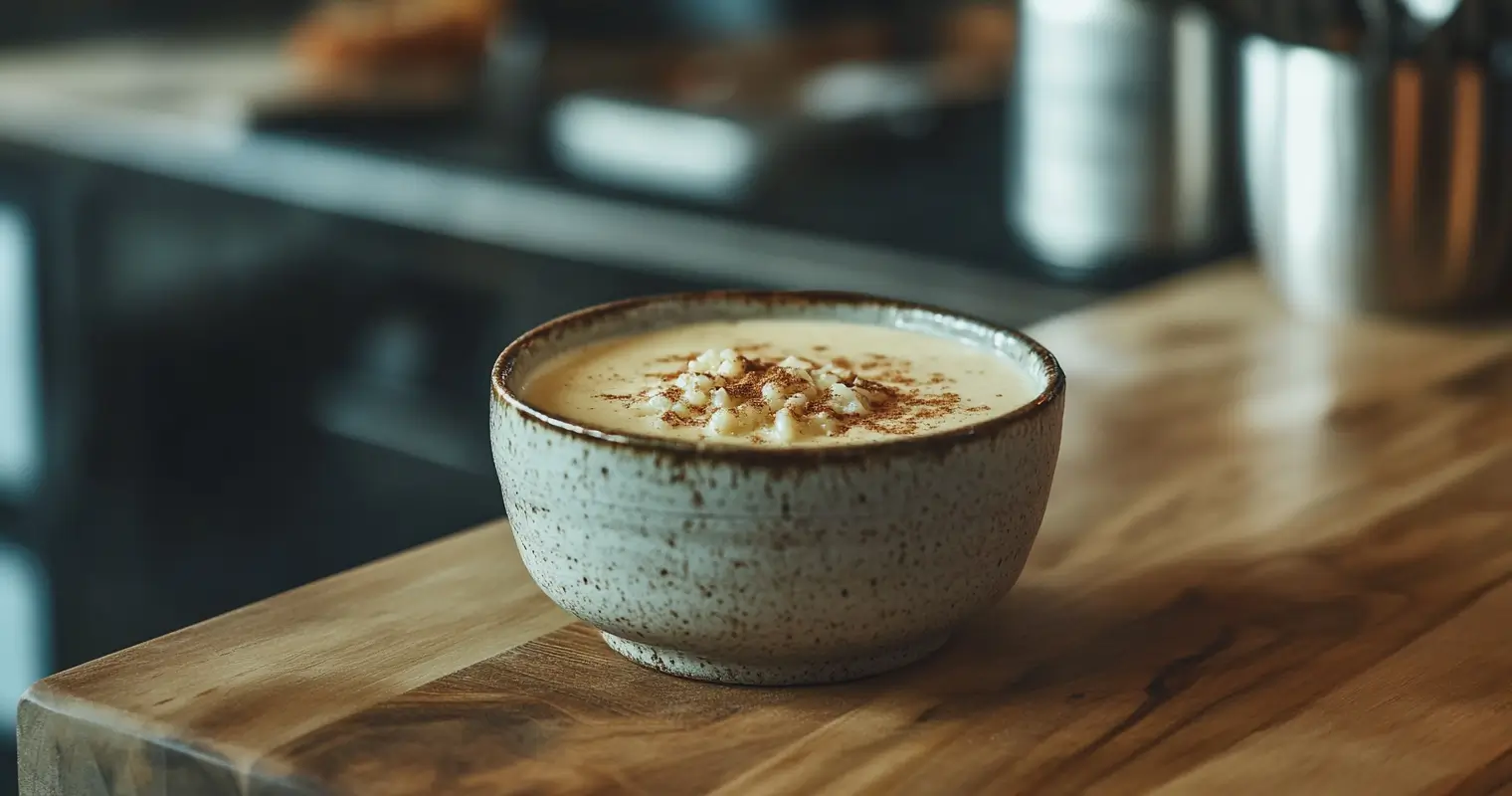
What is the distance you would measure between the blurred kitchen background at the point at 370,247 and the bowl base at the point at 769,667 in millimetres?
838

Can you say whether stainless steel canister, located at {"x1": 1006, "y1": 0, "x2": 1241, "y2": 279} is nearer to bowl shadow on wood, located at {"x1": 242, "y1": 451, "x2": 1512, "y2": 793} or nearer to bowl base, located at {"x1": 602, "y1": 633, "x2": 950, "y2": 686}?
bowl shadow on wood, located at {"x1": 242, "y1": 451, "x2": 1512, "y2": 793}

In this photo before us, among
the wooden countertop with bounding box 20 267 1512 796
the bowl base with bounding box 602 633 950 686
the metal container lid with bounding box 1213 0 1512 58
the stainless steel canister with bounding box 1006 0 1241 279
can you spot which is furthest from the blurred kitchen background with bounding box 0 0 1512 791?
the bowl base with bounding box 602 633 950 686

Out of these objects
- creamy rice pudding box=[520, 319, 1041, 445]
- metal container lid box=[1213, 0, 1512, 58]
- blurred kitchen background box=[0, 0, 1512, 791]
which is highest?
metal container lid box=[1213, 0, 1512, 58]

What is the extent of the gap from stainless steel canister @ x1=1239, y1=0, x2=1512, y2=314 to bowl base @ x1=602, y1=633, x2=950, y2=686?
65 cm

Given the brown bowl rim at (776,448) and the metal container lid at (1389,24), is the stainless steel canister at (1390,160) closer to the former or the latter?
the metal container lid at (1389,24)

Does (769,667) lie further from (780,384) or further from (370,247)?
(370,247)

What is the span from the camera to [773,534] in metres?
0.65

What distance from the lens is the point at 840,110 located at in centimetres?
212

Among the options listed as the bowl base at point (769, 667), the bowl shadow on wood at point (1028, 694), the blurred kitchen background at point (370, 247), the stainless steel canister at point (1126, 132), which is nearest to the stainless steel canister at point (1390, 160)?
the stainless steel canister at point (1126, 132)

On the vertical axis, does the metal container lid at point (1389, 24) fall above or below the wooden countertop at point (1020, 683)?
above

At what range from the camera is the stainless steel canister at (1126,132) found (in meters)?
1.41

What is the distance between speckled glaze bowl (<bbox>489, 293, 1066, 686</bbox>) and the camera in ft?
2.10

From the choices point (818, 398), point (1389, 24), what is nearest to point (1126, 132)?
point (1389, 24)

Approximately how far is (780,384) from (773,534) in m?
0.08
